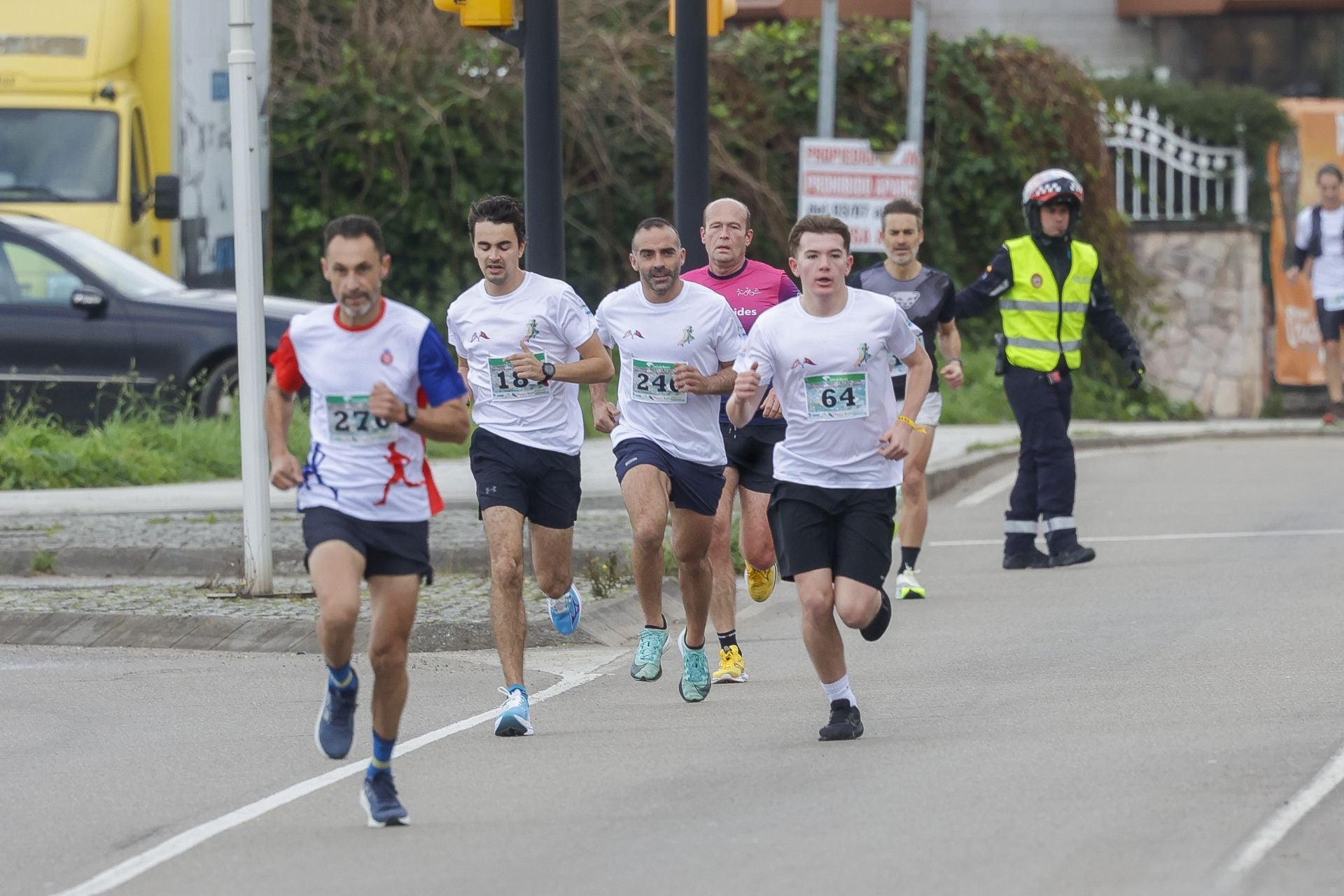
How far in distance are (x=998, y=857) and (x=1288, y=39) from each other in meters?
29.3

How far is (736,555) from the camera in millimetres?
13242

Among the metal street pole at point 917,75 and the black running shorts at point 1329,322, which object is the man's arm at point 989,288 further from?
the black running shorts at point 1329,322

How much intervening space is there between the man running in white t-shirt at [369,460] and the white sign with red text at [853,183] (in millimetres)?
13918

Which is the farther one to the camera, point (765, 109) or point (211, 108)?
point (765, 109)

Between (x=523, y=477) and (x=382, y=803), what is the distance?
7.28ft

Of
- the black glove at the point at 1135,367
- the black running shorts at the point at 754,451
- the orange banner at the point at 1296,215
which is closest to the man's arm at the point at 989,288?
the black glove at the point at 1135,367

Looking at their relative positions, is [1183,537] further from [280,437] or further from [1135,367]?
[280,437]

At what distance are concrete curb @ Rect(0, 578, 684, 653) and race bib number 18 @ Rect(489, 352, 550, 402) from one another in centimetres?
195

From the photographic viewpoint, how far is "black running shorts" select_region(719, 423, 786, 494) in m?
10.1

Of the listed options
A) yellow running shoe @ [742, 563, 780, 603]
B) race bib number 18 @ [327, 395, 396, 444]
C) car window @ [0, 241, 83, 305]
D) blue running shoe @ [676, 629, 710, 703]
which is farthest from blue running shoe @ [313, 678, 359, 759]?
car window @ [0, 241, 83, 305]

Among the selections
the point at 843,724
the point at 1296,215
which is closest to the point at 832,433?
the point at 843,724

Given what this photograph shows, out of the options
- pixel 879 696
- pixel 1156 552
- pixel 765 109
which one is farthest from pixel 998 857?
pixel 765 109

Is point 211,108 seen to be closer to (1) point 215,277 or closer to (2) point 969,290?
(1) point 215,277

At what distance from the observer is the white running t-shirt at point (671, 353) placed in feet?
30.2
